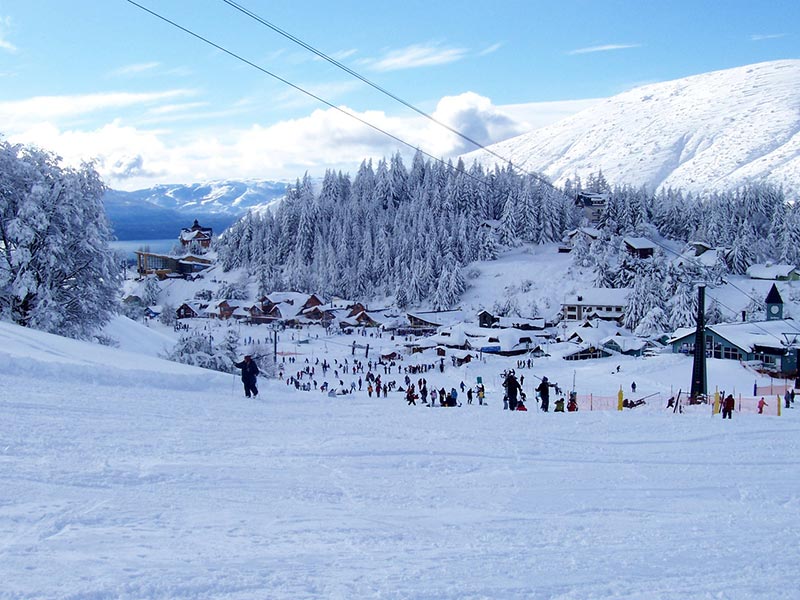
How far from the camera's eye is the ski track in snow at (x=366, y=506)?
14.6 feet

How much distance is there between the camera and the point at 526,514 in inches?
250

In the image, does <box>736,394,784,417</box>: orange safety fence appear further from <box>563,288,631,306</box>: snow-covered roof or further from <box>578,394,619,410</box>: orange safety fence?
<box>563,288,631,306</box>: snow-covered roof

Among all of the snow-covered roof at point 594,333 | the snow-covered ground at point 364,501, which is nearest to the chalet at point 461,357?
the snow-covered roof at point 594,333

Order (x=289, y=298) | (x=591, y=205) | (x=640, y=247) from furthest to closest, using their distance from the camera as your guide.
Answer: (x=591, y=205)
(x=289, y=298)
(x=640, y=247)

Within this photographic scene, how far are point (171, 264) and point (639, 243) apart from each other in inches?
2878

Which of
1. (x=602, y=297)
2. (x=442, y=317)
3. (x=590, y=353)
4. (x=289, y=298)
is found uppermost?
(x=602, y=297)

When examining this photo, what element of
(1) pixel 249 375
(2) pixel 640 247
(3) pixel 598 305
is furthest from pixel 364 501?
(2) pixel 640 247

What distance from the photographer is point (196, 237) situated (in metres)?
129

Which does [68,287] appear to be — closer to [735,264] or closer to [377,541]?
[377,541]

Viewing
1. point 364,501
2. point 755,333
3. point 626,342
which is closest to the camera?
point 364,501

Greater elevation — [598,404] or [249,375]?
[249,375]

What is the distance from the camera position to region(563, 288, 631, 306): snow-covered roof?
67812 millimetres

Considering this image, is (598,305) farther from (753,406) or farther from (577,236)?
(753,406)

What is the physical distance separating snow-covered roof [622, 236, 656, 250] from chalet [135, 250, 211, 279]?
216 feet
